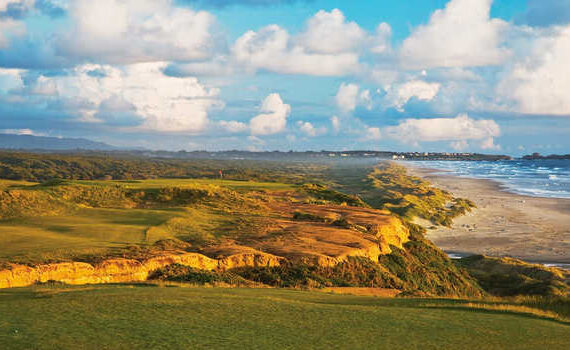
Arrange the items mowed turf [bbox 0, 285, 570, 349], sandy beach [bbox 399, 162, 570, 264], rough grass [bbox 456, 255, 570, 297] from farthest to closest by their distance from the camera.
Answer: sandy beach [bbox 399, 162, 570, 264]
rough grass [bbox 456, 255, 570, 297]
mowed turf [bbox 0, 285, 570, 349]

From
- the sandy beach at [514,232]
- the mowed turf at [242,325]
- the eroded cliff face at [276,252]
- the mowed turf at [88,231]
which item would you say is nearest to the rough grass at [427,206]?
the sandy beach at [514,232]

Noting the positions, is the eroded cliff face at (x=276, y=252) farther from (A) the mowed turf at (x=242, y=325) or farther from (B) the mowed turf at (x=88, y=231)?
(A) the mowed turf at (x=242, y=325)

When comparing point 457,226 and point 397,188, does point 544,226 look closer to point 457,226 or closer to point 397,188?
point 457,226

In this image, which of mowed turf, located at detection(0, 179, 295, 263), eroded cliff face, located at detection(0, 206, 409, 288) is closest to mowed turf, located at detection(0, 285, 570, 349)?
eroded cliff face, located at detection(0, 206, 409, 288)

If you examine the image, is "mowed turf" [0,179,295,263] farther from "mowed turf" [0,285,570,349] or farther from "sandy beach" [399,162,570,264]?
"sandy beach" [399,162,570,264]

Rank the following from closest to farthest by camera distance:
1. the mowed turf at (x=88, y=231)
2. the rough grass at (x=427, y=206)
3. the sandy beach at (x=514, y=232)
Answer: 1. the mowed turf at (x=88, y=231)
2. the sandy beach at (x=514, y=232)
3. the rough grass at (x=427, y=206)

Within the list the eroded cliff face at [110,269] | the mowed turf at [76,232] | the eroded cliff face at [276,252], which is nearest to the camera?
the eroded cliff face at [110,269]

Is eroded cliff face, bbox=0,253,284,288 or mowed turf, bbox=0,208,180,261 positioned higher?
mowed turf, bbox=0,208,180,261
